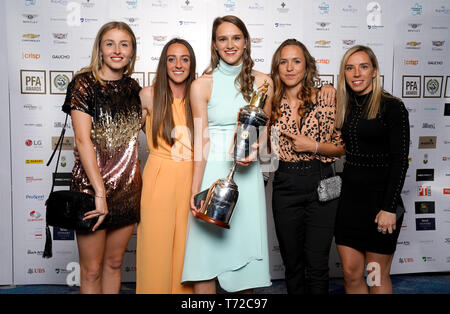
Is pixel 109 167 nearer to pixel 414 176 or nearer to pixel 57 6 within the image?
pixel 57 6

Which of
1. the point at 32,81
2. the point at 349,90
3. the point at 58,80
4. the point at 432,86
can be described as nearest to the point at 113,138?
the point at 349,90

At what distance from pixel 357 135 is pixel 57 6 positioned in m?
2.97

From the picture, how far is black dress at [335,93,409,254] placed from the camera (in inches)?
84.9

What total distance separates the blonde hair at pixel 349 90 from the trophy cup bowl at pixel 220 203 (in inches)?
32.7

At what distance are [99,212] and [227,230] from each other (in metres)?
0.71

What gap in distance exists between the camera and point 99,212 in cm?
218

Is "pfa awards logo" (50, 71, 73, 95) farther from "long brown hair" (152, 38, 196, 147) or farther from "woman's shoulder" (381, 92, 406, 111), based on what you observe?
"woman's shoulder" (381, 92, 406, 111)

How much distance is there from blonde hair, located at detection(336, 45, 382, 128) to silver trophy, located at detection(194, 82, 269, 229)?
1.90 ft

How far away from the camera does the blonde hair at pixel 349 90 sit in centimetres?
224

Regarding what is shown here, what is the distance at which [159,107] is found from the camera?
2.30 meters

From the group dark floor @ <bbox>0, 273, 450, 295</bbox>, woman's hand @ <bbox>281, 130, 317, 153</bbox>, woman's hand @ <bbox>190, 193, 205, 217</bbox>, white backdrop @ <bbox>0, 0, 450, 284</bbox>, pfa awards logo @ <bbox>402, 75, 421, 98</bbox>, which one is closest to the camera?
woman's hand @ <bbox>190, 193, 205, 217</bbox>

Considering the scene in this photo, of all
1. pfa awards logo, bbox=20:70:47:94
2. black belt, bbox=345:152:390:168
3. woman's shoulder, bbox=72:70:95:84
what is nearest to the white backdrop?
pfa awards logo, bbox=20:70:47:94

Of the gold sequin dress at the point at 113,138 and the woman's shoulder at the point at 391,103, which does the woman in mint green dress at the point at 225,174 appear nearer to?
the gold sequin dress at the point at 113,138
